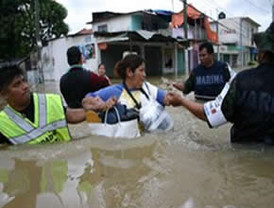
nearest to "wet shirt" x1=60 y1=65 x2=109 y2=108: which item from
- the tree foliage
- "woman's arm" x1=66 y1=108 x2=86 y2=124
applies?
"woman's arm" x1=66 y1=108 x2=86 y2=124

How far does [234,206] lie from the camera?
2436 millimetres

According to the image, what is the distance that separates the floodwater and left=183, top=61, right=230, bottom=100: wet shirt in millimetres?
1984

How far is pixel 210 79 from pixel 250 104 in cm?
333

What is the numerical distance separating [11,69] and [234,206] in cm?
213

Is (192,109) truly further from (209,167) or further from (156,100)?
(156,100)

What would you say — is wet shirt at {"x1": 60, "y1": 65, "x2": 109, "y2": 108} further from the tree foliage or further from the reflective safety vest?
the tree foliage

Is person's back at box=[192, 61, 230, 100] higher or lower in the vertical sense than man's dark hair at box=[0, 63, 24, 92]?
lower

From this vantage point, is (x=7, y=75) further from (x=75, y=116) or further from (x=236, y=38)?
(x=236, y=38)

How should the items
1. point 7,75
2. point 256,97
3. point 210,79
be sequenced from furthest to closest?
point 210,79 < point 7,75 < point 256,97

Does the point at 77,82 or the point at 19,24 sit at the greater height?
the point at 19,24

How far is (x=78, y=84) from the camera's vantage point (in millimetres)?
5371

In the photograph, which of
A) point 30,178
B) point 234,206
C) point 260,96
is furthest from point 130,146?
point 234,206

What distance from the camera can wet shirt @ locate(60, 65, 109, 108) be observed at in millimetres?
5367

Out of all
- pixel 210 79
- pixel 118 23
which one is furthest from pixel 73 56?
pixel 118 23
